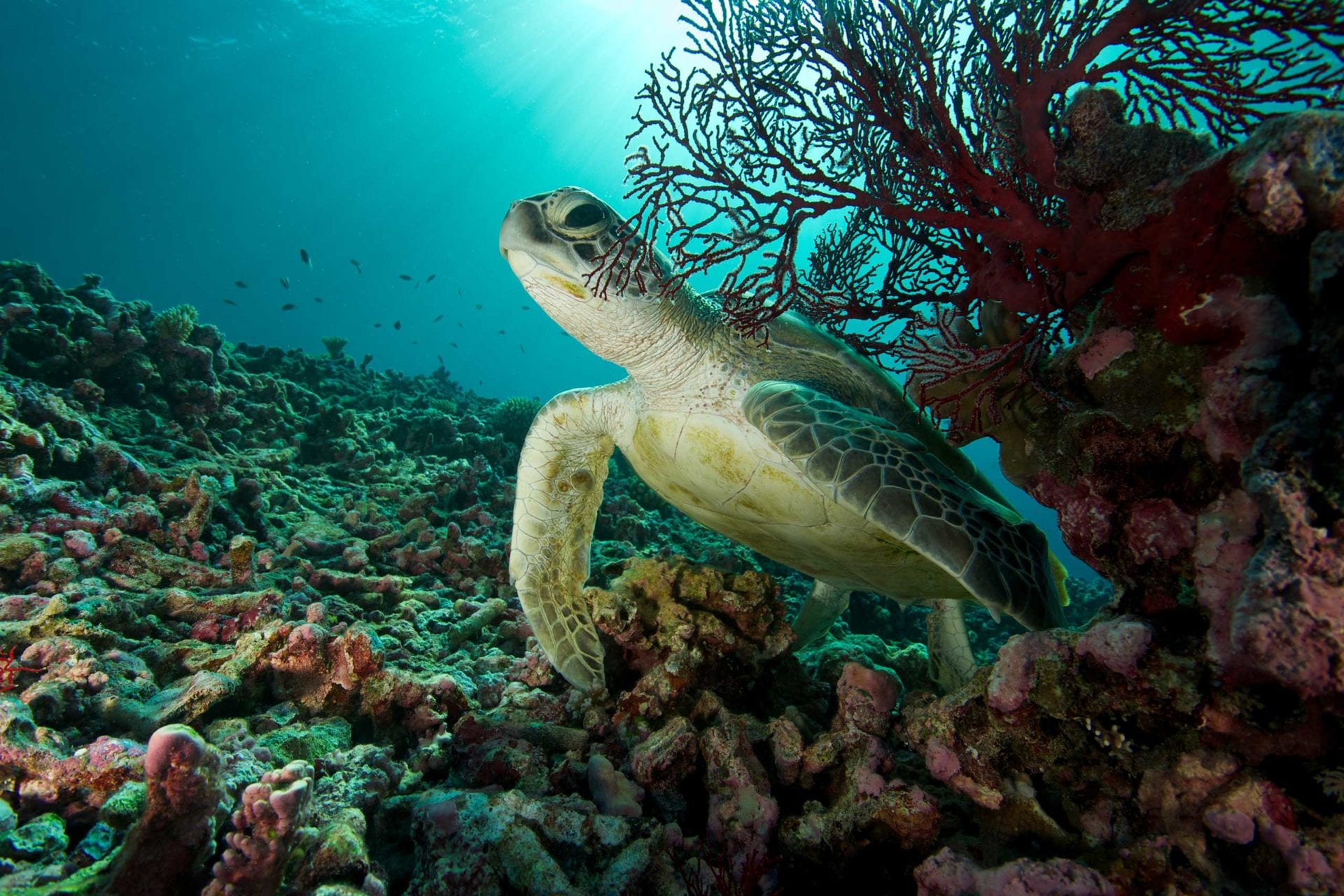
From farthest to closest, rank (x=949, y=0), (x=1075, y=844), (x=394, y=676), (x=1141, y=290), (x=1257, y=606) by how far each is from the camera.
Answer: (x=949, y=0)
(x=394, y=676)
(x=1141, y=290)
(x=1075, y=844)
(x=1257, y=606)

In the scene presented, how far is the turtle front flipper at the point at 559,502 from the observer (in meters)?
3.37

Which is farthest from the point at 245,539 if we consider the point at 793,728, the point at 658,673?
the point at 793,728

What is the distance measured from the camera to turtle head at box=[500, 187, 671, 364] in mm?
2918

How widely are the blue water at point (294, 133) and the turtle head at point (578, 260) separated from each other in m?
21.0

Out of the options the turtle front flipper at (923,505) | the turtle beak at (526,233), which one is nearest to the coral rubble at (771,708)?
the turtle front flipper at (923,505)

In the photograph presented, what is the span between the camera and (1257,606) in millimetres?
1080

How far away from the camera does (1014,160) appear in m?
2.16

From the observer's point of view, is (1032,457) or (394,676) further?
(394,676)

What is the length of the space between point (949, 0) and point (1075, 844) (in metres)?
4.27

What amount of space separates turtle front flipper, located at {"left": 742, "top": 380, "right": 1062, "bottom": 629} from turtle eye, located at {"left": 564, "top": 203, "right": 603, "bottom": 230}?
1455 millimetres

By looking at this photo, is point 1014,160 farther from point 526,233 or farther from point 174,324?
point 174,324

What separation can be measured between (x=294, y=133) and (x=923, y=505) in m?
80.6

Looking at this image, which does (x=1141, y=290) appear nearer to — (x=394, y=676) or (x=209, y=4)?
(x=394, y=676)

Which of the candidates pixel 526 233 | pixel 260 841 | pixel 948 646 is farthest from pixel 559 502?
pixel 948 646
